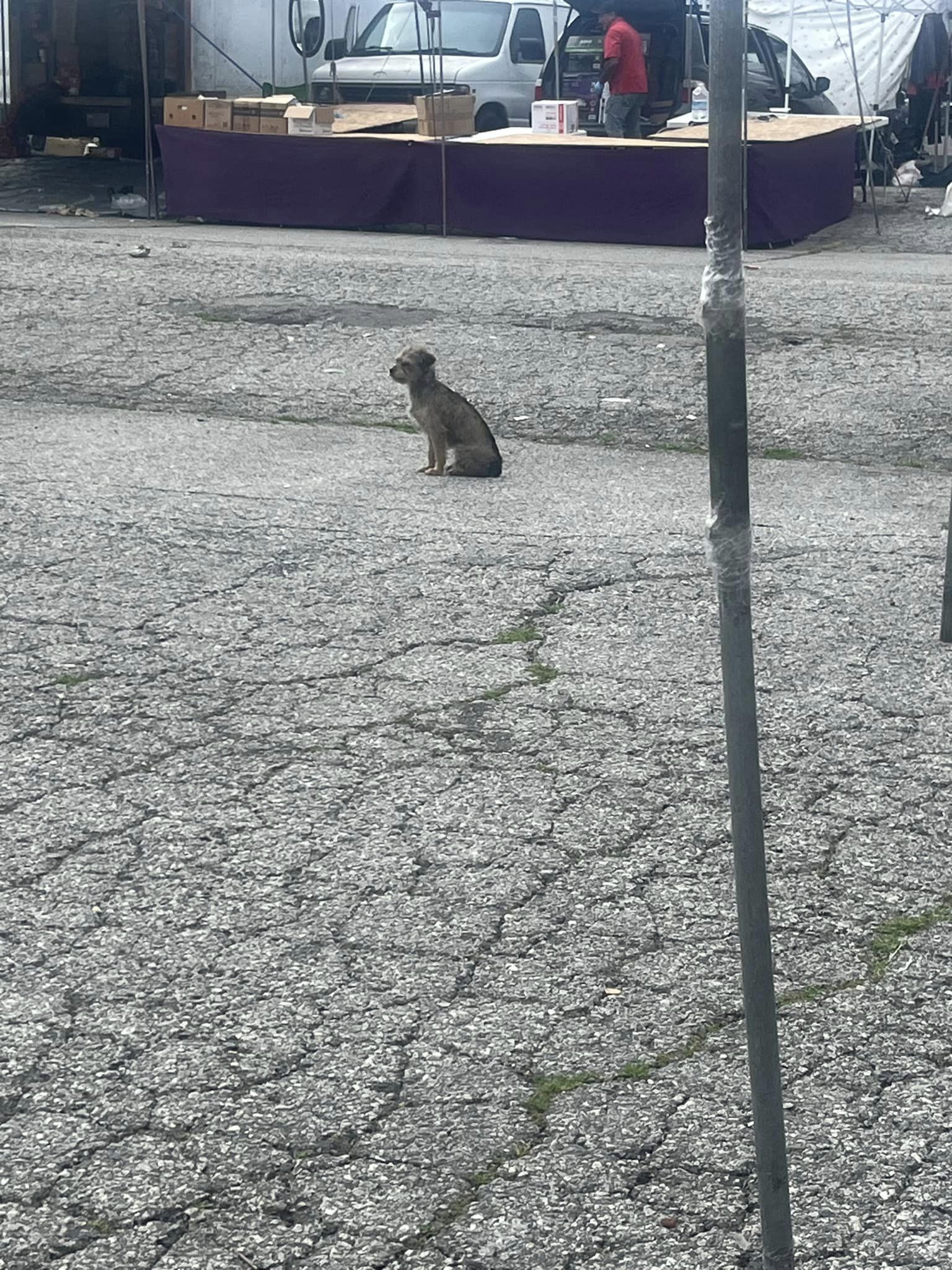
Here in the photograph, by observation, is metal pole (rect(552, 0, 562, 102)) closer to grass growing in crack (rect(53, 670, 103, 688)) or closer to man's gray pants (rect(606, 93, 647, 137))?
man's gray pants (rect(606, 93, 647, 137))

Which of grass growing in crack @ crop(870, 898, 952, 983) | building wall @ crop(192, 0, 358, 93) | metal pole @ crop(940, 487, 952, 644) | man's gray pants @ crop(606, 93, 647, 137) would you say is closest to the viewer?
grass growing in crack @ crop(870, 898, 952, 983)

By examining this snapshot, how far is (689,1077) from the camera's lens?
9.78ft

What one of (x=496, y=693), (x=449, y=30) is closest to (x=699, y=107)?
(x=449, y=30)

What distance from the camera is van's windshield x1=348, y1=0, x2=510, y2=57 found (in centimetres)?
2202

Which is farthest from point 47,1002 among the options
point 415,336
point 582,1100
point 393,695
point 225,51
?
point 225,51

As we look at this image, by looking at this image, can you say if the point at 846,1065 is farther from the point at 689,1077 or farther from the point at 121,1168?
the point at 121,1168

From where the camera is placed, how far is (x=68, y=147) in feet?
73.0

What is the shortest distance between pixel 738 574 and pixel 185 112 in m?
15.7

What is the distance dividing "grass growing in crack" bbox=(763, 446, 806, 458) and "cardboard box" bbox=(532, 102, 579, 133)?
9.17 metres

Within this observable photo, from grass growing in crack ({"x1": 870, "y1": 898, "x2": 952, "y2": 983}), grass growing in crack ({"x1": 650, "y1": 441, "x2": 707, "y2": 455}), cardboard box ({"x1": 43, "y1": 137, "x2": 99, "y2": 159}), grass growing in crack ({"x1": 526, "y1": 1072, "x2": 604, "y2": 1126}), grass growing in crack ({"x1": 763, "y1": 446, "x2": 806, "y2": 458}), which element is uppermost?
cardboard box ({"x1": 43, "y1": 137, "x2": 99, "y2": 159})

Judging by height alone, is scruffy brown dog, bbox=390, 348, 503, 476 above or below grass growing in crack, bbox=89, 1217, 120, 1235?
above

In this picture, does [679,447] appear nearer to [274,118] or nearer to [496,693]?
[496,693]

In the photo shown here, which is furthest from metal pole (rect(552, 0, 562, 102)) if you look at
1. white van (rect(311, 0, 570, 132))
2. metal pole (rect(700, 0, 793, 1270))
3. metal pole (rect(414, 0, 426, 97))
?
metal pole (rect(700, 0, 793, 1270))

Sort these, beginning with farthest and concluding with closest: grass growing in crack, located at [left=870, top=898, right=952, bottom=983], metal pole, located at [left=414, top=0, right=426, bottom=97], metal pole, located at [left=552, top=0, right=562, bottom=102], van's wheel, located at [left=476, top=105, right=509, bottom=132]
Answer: van's wheel, located at [left=476, top=105, right=509, bottom=132] → metal pole, located at [left=552, top=0, right=562, bottom=102] → metal pole, located at [left=414, top=0, right=426, bottom=97] → grass growing in crack, located at [left=870, top=898, right=952, bottom=983]
